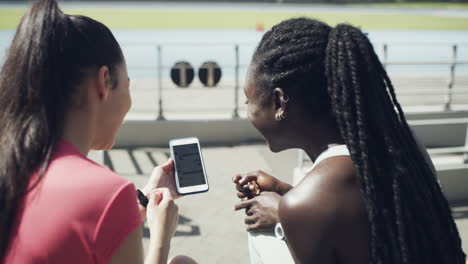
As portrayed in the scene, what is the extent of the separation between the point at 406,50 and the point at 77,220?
24.1 metres

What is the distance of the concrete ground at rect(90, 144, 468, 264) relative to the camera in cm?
391

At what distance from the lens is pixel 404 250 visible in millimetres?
1521

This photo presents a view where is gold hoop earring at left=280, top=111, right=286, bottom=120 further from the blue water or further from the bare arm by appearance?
the blue water

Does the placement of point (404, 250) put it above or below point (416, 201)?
below

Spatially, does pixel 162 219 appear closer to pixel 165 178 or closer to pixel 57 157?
pixel 57 157

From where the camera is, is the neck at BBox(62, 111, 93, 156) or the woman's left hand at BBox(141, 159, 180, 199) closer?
the neck at BBox(62, 111, 93, 156)

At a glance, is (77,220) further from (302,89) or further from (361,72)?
(361,72)

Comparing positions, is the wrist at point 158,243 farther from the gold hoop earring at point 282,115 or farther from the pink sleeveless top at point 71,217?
the gold hoop earring at point 282,115

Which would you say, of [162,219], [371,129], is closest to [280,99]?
[371,129]

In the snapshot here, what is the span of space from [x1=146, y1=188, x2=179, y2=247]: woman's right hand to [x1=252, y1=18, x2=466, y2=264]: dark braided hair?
0.54 meters

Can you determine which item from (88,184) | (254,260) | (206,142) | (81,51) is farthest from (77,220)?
(206,142)

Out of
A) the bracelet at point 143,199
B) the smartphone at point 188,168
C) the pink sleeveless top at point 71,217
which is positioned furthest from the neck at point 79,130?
the smartphone at point 188,168

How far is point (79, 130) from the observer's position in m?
1.50

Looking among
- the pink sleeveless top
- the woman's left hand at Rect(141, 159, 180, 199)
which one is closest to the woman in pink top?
the pink sleeveless top
